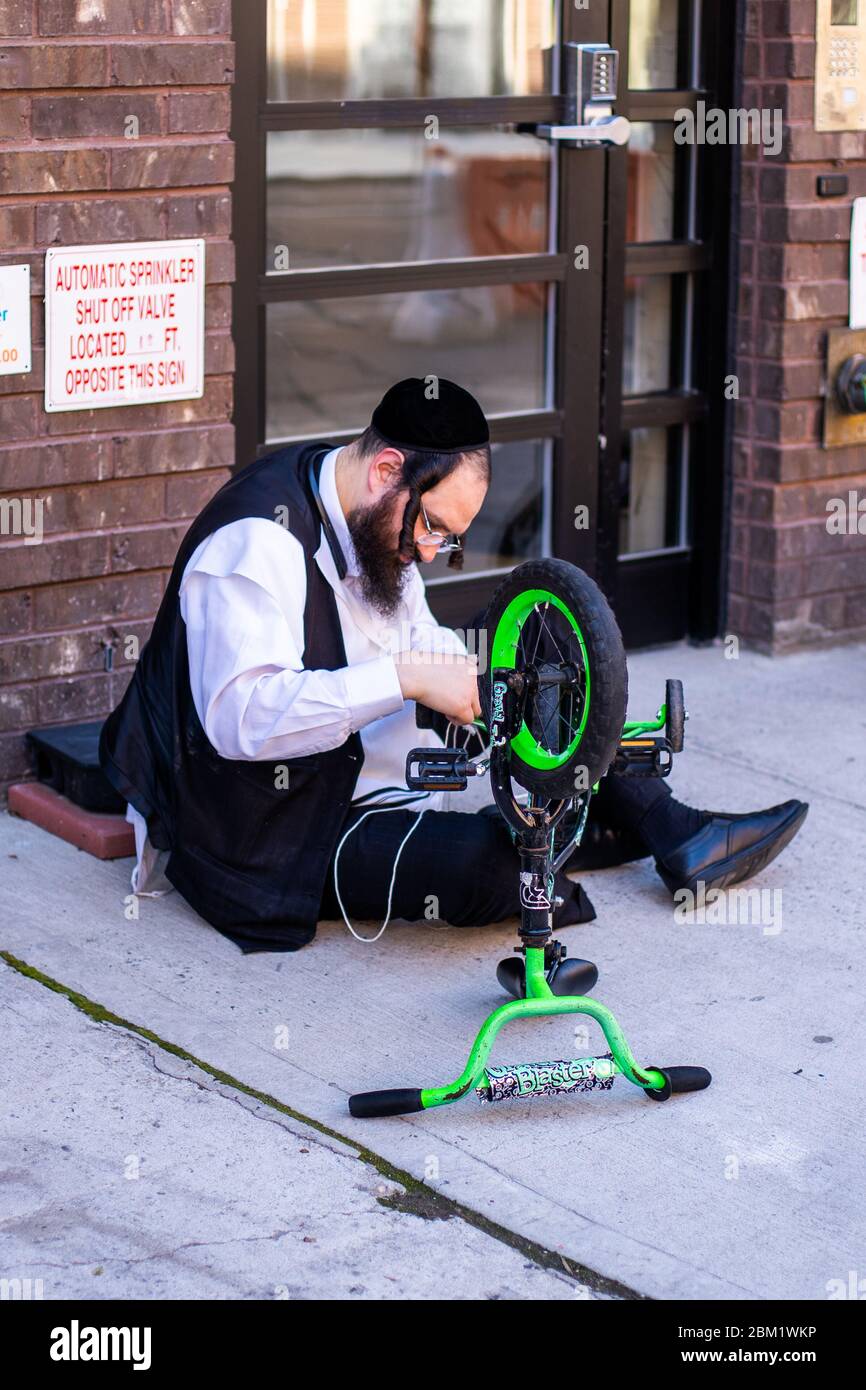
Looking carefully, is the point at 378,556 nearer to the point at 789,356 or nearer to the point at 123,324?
→ the point at 123,324

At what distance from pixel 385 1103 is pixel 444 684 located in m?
0.87

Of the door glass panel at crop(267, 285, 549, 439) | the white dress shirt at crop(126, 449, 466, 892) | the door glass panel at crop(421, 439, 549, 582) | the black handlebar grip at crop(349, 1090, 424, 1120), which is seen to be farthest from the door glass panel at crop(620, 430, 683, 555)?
the black handlebar grip at crop(349, 1090, 424, 1120)

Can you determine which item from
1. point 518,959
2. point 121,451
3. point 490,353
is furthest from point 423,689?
point 490,353

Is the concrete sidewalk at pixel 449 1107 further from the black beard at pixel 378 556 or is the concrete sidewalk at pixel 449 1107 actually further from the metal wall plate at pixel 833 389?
the metal wall plate at pixel 833 389

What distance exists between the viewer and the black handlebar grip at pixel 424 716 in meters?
4.39

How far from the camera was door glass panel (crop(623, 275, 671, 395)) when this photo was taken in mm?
6434

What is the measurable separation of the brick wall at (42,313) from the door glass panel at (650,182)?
1.62 metres

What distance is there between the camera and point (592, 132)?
5.95 meters

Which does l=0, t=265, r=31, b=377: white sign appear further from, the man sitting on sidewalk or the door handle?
the door handle

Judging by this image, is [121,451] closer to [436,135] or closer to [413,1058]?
[436,135]

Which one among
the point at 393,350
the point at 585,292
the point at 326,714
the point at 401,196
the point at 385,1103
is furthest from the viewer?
the point at 585,292

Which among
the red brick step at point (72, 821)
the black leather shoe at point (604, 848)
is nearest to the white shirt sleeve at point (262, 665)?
the red brick step at point (72, 821)

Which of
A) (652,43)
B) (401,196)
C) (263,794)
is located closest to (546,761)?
(263,794)

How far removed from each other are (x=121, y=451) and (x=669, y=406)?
2136mm
